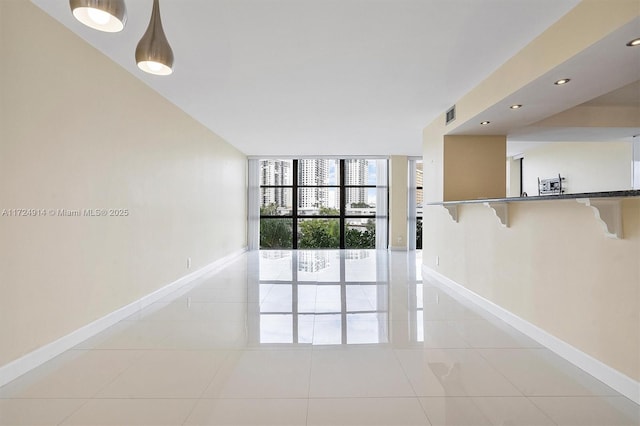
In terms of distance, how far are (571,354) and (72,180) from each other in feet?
13.9

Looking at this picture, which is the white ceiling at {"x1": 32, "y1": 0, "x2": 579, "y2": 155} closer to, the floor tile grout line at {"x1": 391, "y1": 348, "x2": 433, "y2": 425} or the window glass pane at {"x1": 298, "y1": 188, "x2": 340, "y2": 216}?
the floor tile grout line at {"x1": 391, "y1": 348, "x2": 433, "y2": 425}

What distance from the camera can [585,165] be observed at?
21.4ft

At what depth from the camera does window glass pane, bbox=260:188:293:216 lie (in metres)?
9.77

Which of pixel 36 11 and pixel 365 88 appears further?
pixel 365 88

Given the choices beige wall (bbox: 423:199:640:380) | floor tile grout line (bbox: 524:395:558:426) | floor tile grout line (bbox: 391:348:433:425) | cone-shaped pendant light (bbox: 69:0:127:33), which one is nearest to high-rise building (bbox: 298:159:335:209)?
beige wall (bbox: 423:199:640:380)

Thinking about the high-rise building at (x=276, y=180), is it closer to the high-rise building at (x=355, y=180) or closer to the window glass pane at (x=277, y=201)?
the window glass pane at (x=277, y=201)

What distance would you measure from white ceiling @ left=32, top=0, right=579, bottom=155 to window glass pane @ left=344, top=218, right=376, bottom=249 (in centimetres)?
486

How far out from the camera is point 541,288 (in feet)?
9.57

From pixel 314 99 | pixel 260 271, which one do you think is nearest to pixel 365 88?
pixel 314 99

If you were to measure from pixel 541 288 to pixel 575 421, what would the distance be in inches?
52.0

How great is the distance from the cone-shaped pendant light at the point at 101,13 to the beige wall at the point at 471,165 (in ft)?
14.8

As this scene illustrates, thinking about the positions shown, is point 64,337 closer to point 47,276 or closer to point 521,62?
point 47,276

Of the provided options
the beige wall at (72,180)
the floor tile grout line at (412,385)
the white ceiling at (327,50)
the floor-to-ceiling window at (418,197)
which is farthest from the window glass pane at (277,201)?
the floor tile grout line at (412,385)

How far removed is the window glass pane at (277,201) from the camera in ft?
32.0
